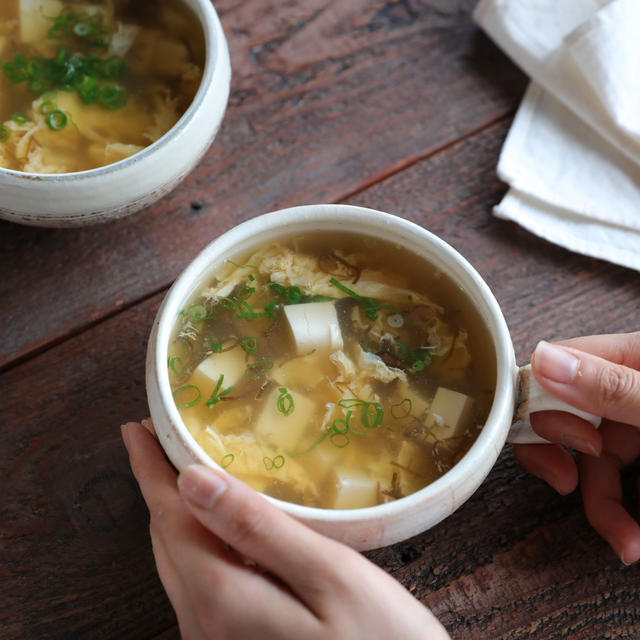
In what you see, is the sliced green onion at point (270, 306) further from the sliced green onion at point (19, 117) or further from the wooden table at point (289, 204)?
the sliced green onion at point (19, 117)

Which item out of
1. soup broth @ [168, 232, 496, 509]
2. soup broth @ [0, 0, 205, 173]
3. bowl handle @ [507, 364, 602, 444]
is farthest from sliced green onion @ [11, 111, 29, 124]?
bowl handle @ [507, 364, 602, 444]

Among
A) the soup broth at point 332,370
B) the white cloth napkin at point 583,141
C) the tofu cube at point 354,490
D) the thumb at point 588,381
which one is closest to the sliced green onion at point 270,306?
the soup broth at point 332,370

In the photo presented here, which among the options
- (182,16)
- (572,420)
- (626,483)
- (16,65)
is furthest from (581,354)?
(16,65)

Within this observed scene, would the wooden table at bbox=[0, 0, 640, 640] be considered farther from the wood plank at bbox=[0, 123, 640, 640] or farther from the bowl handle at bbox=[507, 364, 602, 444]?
the bowl handle at bbox=[507, 364, 602, 444]

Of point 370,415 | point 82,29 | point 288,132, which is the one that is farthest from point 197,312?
point 82,29

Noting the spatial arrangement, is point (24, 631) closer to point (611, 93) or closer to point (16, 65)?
point (16, 65)
